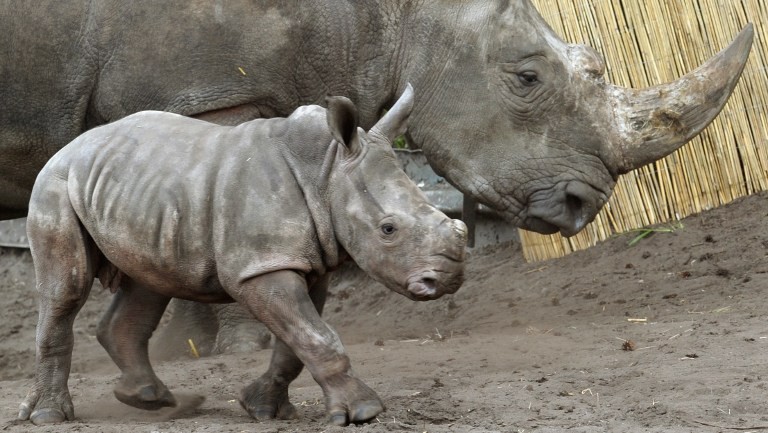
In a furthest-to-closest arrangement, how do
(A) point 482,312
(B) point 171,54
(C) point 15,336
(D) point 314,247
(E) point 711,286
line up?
1. (C) point 15,336
2. (A) point 482,312
3. (E) point 711,286
4. (B) point 171,54
5. (D) point 314,247

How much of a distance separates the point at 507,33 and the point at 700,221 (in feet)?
7.09

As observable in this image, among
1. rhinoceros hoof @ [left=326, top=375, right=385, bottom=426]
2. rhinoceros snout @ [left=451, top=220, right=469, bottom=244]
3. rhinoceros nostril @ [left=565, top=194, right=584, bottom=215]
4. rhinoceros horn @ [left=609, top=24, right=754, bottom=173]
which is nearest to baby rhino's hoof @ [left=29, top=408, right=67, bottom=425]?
rhinoceros hoof @ [left=326, top=375, right=385, bottom=426]

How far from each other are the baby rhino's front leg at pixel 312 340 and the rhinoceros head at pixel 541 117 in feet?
7.13

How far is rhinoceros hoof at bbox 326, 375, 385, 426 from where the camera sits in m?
4.77

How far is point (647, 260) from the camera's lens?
8133 millimetres

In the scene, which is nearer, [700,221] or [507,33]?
[507,33]

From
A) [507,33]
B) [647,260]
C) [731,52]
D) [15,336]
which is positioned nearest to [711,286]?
[647,260]

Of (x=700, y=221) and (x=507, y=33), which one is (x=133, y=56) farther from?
(x=700, y=221)

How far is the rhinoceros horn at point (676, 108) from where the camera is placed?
6.82m

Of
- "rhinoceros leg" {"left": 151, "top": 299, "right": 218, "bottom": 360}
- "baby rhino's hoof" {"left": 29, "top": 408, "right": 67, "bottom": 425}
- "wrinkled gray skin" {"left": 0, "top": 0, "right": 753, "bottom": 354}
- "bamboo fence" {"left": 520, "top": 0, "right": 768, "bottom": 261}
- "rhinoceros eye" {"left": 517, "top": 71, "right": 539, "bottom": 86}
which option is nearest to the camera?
"baby rhino's hoof" {"left": 29, "top": 408, "right": 67, "bottom": 425}

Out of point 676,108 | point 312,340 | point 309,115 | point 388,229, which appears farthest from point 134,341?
point 676,108

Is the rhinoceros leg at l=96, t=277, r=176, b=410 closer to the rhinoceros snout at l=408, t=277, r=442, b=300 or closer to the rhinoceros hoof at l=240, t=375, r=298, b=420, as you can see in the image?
the rhinoceros hoof at l=240, t=375, r=298, b=420

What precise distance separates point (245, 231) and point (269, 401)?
0.70m

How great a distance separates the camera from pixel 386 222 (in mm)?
4820
